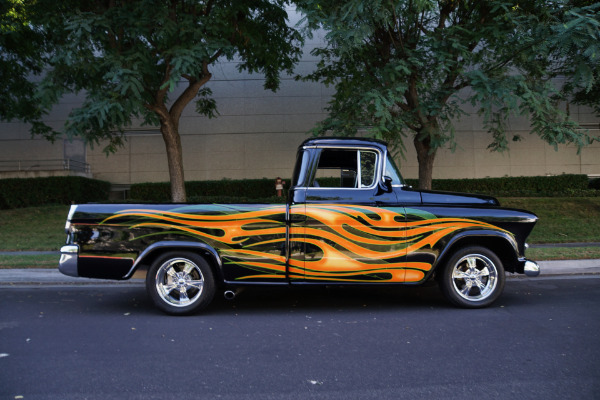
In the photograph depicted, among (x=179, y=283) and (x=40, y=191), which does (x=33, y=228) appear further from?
(x=179, y=283)

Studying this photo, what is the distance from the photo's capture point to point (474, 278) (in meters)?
5.88

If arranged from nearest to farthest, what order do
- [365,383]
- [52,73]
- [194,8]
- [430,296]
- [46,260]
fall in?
[365,383] < [430,296] < [46,260] < [52,73] < [194,8]

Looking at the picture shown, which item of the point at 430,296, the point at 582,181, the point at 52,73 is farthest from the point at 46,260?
the point at 582,181

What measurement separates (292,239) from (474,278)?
2435mm

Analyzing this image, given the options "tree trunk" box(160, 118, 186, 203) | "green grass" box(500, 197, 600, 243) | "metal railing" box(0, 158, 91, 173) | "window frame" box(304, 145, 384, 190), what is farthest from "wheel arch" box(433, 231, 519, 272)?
"metal railing" box(0, 158, 91, 173)

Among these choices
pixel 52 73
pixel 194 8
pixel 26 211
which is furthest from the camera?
pixel 26 211

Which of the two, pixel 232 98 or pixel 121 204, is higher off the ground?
pixel 232 98

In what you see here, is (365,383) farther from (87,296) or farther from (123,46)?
(123,46)

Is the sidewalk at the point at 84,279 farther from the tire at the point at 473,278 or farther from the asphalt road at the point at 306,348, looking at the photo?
the tire at the point at 473,278

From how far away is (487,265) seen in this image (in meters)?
5.89

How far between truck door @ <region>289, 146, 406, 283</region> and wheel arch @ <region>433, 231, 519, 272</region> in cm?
59

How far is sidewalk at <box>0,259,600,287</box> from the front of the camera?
26.5 ft

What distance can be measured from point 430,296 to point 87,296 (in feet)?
17.0

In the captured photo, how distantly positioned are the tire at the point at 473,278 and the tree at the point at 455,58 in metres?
4.55
